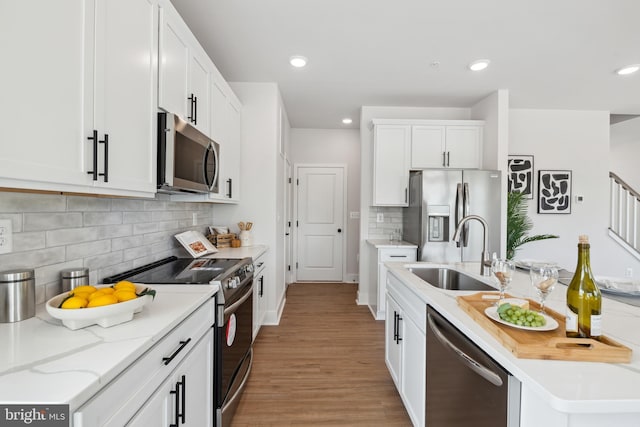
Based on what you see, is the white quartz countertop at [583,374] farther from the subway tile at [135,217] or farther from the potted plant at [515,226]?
the potted plant at [515,226]

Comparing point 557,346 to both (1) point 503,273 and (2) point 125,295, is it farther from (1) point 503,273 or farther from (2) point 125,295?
(2) point 125,295

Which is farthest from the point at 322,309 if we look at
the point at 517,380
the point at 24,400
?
the point at 24,400

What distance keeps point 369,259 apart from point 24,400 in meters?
3.63

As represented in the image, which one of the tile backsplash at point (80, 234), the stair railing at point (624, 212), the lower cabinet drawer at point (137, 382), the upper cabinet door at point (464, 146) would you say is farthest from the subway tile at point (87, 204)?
the stair railing at point (624, 212)

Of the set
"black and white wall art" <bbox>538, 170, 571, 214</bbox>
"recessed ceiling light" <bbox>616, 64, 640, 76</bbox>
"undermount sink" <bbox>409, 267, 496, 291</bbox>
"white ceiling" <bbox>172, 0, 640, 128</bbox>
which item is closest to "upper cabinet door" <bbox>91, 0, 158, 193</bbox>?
"white ceiling" <bbox>172, 0, 640, 128</bbox>

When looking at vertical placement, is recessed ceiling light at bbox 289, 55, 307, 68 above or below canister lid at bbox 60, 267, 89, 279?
above

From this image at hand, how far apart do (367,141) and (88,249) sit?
3319mm

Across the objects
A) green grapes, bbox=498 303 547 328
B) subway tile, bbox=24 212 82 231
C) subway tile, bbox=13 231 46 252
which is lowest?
green grapes, bbox=498 303 547 328

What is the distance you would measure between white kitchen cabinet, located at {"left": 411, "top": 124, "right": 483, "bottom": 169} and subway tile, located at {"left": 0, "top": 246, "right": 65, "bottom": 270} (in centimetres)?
349

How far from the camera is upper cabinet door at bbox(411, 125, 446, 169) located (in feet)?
Result: 12.5

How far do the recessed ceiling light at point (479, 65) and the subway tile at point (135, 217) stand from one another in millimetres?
3095

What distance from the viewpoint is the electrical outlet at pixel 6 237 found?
1.08 meters

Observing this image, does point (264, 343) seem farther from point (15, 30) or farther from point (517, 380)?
point (15, 30)

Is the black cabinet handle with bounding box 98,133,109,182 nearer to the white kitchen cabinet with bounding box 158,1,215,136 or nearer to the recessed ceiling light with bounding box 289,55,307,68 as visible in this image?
the white kitchen cabinet with bounding box 158,1,215,136
